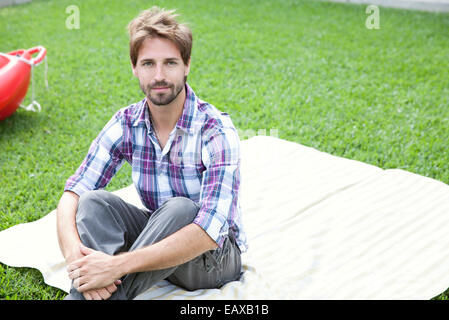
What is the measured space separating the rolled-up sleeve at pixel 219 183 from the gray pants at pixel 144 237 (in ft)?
0.27

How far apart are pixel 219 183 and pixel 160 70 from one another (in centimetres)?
54

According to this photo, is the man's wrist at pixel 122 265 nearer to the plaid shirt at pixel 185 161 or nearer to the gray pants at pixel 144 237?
the gray pants at pixel 144 237

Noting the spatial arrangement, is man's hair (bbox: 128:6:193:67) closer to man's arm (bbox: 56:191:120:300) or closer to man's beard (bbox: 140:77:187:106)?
man's beard (bbox: 140:77:187:106)

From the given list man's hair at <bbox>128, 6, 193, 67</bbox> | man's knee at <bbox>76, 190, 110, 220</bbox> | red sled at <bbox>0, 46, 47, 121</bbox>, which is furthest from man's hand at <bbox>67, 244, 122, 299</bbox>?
red sled at <bbox>0, 46, 47, 121</bbox>

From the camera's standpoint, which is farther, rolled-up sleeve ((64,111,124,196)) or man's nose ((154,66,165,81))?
rolled-up sleeve ((64,111,124,196))

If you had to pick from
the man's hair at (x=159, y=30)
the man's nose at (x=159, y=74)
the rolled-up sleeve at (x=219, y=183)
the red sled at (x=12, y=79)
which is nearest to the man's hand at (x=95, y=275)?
the rolled-up sleeve at (x=219, y=183)

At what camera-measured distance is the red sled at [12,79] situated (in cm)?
402

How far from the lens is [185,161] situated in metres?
2.11

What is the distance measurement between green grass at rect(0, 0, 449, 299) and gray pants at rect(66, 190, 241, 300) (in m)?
0.55

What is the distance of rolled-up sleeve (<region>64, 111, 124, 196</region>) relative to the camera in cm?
224

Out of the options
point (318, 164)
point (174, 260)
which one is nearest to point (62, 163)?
point (318, 164)

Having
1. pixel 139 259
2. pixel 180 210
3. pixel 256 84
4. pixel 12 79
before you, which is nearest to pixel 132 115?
pixel 180 210
